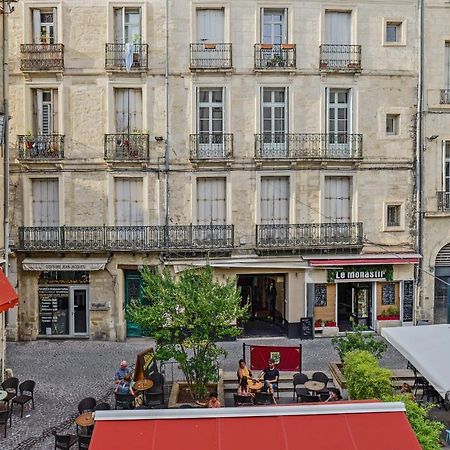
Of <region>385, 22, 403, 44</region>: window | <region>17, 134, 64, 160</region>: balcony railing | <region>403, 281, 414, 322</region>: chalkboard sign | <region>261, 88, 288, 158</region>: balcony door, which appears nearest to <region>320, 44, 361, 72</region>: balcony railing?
<region>385, 22, 403, 44</region>: window

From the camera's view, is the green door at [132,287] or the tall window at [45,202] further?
the green door at [132,287]

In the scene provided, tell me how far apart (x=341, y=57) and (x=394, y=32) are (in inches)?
97.1

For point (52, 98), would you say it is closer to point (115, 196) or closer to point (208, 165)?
point (115, 196)

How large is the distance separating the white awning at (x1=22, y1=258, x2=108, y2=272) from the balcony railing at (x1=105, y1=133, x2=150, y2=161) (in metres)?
3.95

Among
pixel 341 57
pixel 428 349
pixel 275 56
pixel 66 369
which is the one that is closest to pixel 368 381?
pixel 428 349

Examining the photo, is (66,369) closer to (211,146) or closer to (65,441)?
(65,441)

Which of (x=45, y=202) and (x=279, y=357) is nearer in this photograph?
(x=279, y=357)

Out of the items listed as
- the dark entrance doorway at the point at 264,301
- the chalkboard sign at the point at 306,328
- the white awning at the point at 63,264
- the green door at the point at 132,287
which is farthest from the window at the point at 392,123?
the white awning at the point at 63,264

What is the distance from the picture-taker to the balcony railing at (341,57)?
70.1 ft

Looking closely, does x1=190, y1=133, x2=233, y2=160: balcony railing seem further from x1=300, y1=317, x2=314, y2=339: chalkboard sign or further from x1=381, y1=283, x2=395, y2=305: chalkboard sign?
x1=381, y1=283, x2=395, y2=305: chalkboard sign

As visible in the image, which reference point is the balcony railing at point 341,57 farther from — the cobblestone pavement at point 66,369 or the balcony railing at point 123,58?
the cobblestone pavement at point 66,369

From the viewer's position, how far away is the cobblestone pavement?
42.5 ft

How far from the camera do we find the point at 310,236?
2153 cm

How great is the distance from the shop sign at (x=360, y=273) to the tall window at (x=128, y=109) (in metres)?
9.21
